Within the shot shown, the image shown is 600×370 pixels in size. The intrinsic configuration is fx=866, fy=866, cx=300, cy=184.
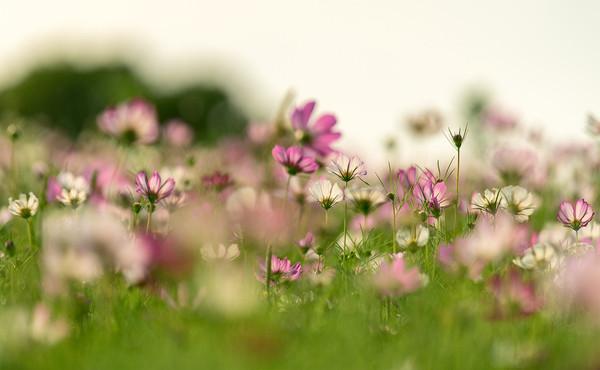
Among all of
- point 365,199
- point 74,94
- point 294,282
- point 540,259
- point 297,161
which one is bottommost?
point 74,94

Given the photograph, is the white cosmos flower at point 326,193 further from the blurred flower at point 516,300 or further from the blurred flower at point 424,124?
the blurred flower at point 424,124

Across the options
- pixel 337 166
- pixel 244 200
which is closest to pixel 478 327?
pixel 337 166

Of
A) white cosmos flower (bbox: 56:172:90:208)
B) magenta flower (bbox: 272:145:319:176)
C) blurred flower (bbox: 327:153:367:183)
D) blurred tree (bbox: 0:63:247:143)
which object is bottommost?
blurred tree (bbox: 0:63:247:143)

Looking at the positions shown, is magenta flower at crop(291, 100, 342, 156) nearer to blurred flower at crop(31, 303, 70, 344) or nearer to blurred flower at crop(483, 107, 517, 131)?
blurred flower at crop(31, 303, 70, 344)

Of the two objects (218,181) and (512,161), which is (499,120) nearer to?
(512,161)

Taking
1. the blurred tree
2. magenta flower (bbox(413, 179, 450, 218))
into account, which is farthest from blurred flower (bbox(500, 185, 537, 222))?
the blurred tree

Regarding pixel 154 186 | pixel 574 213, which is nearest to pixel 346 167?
pixel 154 186

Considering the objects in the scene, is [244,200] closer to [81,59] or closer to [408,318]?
[408,318]
